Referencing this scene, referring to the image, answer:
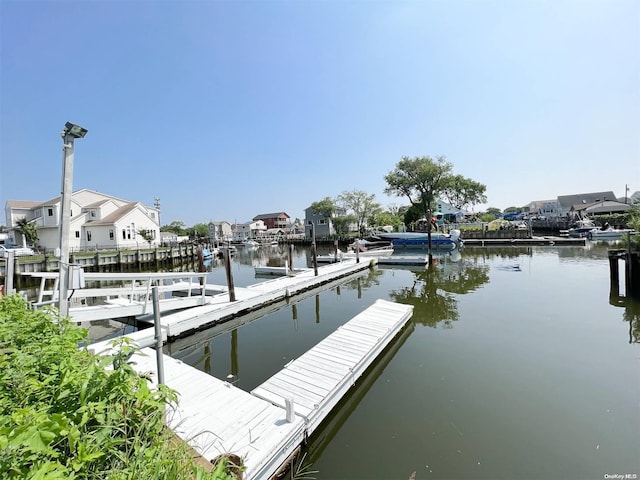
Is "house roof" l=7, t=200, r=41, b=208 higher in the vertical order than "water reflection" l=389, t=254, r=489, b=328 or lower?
higher

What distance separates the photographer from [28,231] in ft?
91.4

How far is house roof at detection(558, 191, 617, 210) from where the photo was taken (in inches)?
2308

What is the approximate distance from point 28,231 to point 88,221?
4870 mm

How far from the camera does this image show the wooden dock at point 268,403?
11.4ft

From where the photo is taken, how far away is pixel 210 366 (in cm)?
695

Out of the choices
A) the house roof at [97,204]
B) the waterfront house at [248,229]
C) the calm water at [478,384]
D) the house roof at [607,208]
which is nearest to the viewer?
the calm water at [478,384]

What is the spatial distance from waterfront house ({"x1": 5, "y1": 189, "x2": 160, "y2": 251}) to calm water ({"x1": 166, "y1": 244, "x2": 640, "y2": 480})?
28.1m

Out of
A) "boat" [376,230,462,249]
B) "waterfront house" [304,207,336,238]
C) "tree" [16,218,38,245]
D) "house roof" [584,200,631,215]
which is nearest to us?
"tree" [16,218,38,245]

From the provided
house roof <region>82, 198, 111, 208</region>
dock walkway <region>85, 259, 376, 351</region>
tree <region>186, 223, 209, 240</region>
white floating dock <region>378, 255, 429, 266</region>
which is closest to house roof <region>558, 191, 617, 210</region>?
white floating dock <region>378, 255, 429, 266</region>

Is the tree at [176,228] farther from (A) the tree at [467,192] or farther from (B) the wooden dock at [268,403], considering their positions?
(B) the wooden dock at [268,403]

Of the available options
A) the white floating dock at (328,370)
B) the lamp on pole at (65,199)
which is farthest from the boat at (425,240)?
the lamp on pole at (65,199)

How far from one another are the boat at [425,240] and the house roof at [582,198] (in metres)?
46.3

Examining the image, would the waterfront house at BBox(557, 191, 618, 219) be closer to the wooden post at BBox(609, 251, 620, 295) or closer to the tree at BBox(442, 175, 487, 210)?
the tree at BBox(442, 175, 487, 210)

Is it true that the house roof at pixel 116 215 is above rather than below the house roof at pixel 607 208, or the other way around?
below
